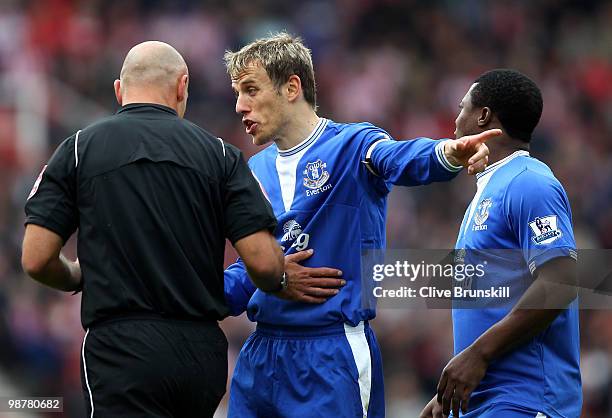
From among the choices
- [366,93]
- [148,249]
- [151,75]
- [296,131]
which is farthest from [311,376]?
[366,93]

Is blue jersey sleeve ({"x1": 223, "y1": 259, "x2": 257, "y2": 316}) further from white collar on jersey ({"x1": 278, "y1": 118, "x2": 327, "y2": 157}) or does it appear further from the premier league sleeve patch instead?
the premier league sleeve patch

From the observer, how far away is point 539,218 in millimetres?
4973

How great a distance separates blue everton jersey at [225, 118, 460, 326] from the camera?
17.8 ft

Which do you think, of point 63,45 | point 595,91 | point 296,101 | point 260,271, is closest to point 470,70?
point 595,91

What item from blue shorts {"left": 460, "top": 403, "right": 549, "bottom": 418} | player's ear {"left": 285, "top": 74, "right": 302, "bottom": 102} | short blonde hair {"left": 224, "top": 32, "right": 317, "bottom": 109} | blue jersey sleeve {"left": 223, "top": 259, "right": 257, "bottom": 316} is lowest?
blue shorts {"left": 460, "top": 403, "right": 549, "bottom": 418}

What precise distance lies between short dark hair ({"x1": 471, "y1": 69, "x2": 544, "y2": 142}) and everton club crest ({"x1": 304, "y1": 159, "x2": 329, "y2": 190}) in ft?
2.59

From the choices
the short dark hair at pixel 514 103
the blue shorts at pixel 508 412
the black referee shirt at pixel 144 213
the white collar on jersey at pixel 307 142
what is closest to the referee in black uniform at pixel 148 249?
the black referee shirt at pixel 144 213

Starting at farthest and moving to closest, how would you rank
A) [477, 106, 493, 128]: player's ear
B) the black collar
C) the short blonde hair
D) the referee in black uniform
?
the short blonde hair → [477, 106, 493, 128]: player's ear → the black collar → the referee in black uniform

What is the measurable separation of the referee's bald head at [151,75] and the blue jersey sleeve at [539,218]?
1.55 metres

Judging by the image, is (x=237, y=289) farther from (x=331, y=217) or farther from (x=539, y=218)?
(x=539, y=218)

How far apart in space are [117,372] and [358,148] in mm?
1575

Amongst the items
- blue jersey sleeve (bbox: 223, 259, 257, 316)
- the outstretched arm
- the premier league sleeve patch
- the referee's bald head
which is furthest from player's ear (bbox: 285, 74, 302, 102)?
the outstretched arm

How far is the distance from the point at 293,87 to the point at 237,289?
102 cm

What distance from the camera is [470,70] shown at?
13938 mm
